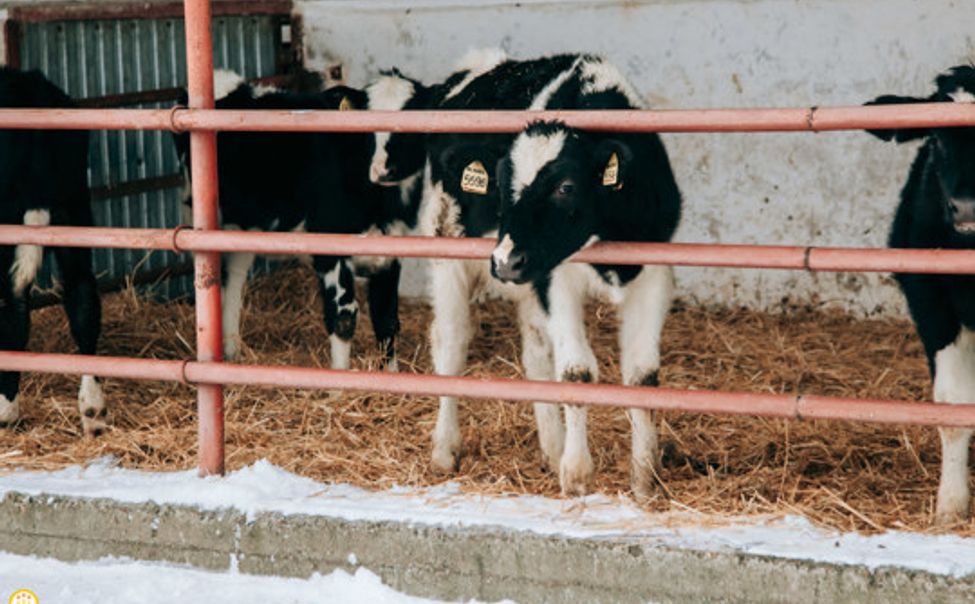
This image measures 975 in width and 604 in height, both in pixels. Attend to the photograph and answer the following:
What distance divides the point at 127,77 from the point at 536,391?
200 inches

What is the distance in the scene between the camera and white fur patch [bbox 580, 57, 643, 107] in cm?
544

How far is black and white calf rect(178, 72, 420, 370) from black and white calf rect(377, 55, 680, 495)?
4.59 ft

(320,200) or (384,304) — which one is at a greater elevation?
(320,200)

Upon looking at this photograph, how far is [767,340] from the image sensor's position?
816cm

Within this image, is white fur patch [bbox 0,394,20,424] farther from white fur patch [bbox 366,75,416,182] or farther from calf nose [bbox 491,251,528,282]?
calf nose [bbox 491,251,528,282]

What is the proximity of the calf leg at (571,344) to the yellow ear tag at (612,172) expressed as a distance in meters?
0.54

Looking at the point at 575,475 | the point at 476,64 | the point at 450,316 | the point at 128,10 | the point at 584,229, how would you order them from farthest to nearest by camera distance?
1. the point at 128,10
2. the point at 476,64
3. the point at 450,316
4. the point at 575,475
5. the point at 584,229

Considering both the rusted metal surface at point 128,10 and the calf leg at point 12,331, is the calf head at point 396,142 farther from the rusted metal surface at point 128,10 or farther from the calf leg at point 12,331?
the calf leg at point 12,331

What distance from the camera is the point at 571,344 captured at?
5305mm

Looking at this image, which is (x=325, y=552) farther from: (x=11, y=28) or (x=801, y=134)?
(x=801, y=134)

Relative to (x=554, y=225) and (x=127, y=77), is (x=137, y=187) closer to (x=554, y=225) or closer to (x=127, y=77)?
(x=127, y=77)

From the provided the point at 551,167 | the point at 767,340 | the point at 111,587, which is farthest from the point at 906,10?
the point at 111,587

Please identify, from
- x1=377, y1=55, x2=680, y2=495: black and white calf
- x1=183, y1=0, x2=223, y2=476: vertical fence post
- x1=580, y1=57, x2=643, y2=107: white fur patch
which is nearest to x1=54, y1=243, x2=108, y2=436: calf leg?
x1=377, y1=55, x2=680, y2=495: black and white calf

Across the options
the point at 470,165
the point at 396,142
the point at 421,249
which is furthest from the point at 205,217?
the point at 396,142
